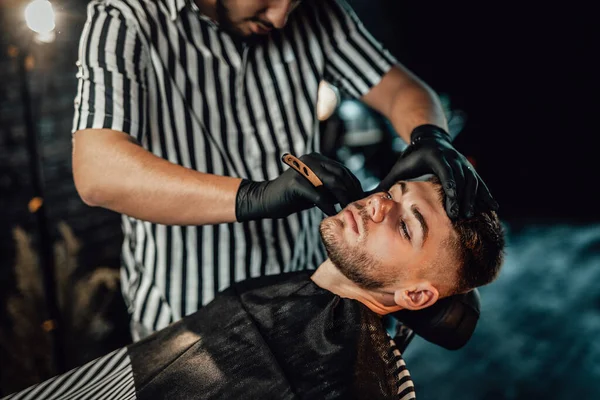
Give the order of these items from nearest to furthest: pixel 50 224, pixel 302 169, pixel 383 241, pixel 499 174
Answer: pixel 302 169
pixel 383 241
pixel 50 224
pixel 499 174

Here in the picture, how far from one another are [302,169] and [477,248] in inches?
28.6

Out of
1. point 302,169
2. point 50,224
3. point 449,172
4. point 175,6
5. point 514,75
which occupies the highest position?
point 175,6

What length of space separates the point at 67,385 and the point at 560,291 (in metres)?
4.97

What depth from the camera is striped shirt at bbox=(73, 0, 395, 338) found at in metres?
1.58

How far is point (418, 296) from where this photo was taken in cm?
169

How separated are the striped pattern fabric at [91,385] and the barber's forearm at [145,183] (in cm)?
58

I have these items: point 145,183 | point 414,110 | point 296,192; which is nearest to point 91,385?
point 145,183

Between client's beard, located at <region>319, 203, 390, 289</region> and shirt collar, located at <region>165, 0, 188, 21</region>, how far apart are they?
0.86m

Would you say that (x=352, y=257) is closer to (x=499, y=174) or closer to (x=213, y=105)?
Result: (x=213, y=105)

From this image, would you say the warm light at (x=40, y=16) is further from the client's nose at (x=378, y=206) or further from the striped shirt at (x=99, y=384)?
the client's nose at (x=378, y=206)

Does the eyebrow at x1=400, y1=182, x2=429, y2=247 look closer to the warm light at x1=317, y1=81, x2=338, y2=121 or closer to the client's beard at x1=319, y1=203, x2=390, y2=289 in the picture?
the client's beard at x1=319, y1=203, x2=390, y2=289

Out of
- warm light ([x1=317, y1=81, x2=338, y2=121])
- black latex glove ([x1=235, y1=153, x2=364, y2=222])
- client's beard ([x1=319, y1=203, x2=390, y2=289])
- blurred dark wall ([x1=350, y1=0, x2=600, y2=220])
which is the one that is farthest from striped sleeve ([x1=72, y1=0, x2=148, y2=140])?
blurred dark wall ([x1=350, y1=0, x2=600, y2=220])

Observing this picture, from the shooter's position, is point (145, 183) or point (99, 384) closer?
point (145, 183)

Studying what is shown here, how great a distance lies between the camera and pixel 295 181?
140cm
